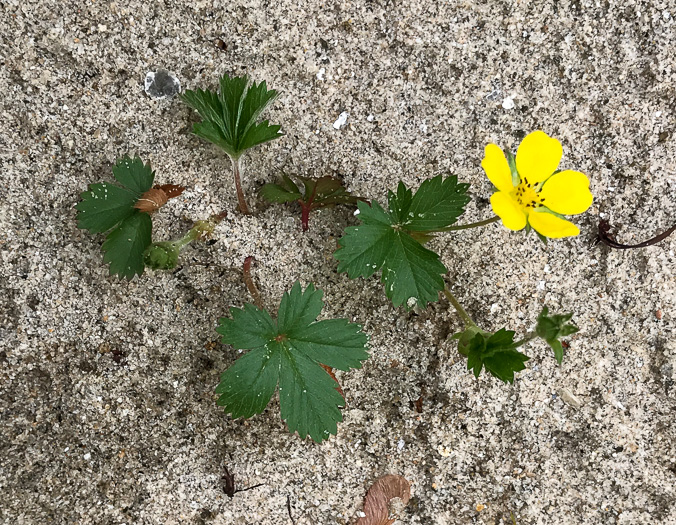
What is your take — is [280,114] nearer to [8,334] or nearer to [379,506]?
[8,334]

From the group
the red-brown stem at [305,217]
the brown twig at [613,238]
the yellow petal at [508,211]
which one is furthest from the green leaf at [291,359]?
the brown twig at [613,238]

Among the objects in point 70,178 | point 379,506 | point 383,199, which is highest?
point 383,199

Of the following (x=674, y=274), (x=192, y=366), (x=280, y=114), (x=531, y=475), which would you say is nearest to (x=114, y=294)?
(x=192, y=366)

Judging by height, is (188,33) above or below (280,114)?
above

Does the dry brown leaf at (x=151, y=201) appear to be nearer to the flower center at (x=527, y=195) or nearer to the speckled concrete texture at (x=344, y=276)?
the speckled concrete texture at (x=344, y=276)

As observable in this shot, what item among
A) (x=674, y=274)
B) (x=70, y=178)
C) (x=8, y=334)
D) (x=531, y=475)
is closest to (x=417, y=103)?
(x=674, y=274)
